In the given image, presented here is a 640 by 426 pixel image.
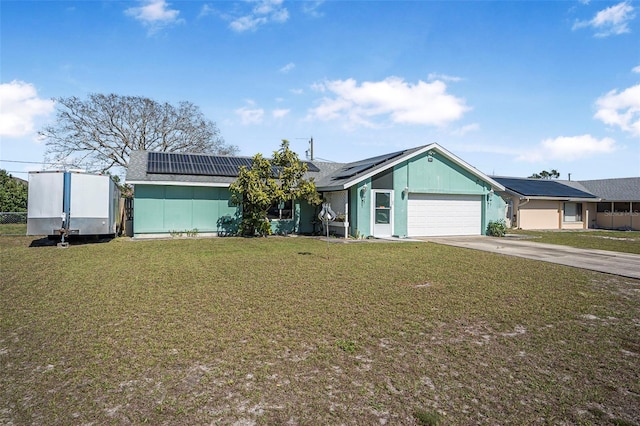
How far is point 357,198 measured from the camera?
55.6 feet

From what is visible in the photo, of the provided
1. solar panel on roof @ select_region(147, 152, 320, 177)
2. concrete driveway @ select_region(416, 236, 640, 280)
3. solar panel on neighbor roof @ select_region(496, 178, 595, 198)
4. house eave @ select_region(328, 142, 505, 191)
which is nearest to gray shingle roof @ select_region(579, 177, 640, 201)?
solar panel on neighbor roof @ select_region(496, 178, 595, 198)

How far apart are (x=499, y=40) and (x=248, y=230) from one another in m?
13.1

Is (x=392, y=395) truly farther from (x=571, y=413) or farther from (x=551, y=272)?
(x=551, y=272)

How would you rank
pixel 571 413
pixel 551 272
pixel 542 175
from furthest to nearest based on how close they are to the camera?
1. pixel 542 175
2. pixel 551 272
3. pixel 571 413

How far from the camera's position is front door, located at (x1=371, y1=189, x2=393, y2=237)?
1734 cm

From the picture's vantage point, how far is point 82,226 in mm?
14109

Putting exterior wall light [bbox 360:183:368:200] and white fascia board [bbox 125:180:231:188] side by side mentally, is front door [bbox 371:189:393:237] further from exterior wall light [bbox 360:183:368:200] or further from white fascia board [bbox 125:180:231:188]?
white fascia board [bbox 125:180:231:188]

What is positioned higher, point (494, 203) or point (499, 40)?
point (499, 40)

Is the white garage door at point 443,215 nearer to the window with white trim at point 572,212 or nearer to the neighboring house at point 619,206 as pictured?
the window with white trim at point 572,212

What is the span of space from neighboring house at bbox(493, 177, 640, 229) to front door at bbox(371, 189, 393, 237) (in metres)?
11.7

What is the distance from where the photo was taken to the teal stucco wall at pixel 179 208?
1667 centimetres

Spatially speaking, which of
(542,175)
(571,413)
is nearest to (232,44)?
(571,413)

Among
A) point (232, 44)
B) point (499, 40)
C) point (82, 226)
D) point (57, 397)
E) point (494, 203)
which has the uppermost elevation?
point (232, 44)

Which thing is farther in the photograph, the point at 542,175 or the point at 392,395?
the point at 542,175
